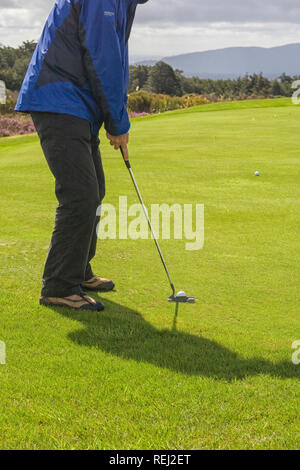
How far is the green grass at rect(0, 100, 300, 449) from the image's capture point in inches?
81.7

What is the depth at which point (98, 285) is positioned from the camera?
12.5 feet

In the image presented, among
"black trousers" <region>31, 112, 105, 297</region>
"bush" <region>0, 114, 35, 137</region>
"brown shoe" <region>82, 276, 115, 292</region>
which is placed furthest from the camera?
"bush" <region>0, 114, 35, 137</region>

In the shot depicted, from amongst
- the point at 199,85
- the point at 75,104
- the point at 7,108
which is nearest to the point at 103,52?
the point at 75,104

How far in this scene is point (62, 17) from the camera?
3295 millimetres

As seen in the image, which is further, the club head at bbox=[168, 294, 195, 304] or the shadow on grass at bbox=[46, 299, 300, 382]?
the club head at bbox=[168, 294, 195, 304]

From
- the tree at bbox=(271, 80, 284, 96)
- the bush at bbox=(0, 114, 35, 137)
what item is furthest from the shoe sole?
the tree at bbox=(271, 80, 284, 96)

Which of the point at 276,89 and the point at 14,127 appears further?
the point at 276,89

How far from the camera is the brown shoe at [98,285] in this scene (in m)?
3.81

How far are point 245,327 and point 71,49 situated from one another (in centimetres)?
201

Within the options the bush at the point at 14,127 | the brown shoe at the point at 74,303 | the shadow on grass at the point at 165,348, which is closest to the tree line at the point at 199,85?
the bush at the point at 14,127

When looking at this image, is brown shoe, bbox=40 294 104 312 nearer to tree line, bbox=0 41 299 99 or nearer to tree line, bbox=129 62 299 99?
tree line, bbox=0 41 299 99

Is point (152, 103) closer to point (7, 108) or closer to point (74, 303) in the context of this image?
point (7, 108)

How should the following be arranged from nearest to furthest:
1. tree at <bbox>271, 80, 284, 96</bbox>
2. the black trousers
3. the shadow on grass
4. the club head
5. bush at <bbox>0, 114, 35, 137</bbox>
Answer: the shadow on grass < the black trousers < the club head < bush at <bbox>0, 114, 35, 137</bbox> < tree at <bbox>271, 80, 284, 96</bbox>

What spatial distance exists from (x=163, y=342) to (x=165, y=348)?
0.31 feet
